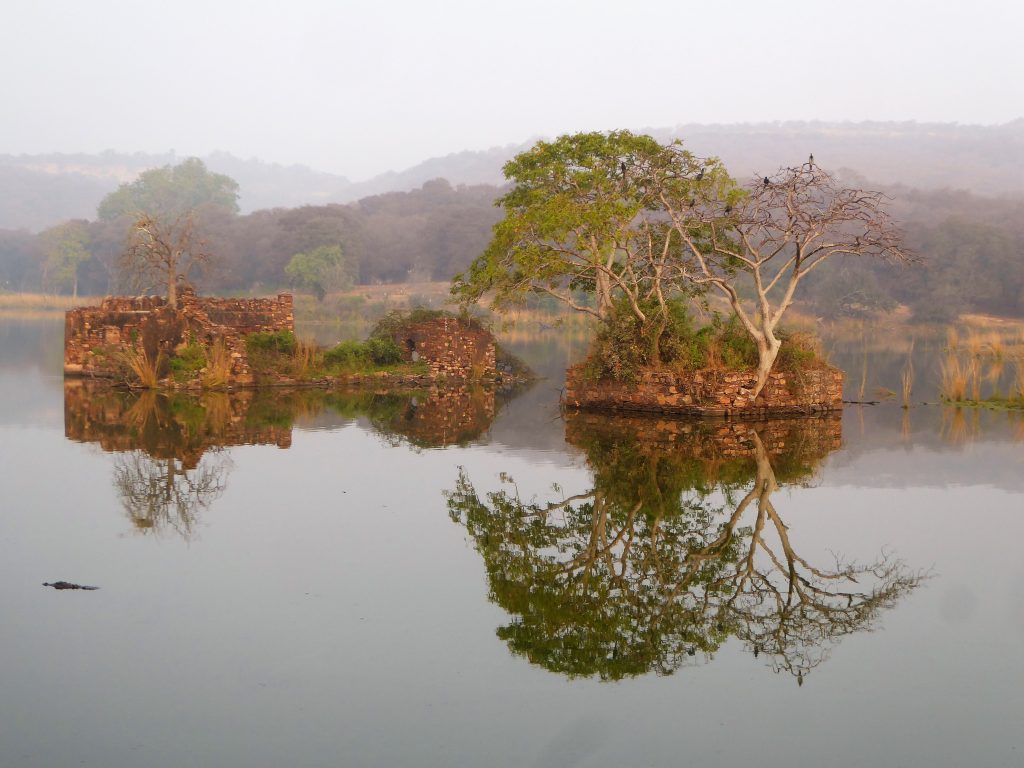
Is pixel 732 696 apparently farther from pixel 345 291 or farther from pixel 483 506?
pixel 345 291

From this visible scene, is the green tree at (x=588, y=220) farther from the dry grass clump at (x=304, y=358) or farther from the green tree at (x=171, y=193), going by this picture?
the green tree at (x=171, y=193)

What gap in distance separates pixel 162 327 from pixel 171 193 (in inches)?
4199

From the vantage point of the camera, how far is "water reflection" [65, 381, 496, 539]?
11.6m

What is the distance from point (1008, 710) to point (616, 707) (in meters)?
2.18

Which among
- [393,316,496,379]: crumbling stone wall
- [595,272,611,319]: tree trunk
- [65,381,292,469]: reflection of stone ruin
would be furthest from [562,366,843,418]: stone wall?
[393,316,496,379]: crumbling stone wall

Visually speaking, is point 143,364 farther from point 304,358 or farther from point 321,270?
point 321,270

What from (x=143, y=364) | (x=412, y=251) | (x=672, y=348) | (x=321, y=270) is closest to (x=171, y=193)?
(x=412, y=251)

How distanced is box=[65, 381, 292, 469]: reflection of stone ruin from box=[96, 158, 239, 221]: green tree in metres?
101

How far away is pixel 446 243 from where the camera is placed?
9094cm

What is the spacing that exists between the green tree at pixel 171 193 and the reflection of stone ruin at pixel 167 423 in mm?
100620

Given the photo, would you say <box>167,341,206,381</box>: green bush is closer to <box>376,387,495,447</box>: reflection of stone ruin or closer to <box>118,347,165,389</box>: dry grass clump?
<box>118,347,165,389</box>: dry grass clump

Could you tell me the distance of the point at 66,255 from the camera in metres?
99.7

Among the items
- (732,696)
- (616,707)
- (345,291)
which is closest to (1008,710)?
(732,696)

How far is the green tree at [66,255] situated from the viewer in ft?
323
